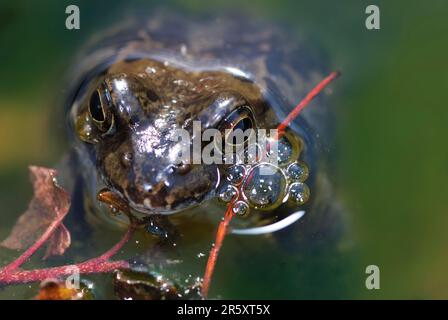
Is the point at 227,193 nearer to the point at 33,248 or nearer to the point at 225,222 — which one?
the point at 225,222

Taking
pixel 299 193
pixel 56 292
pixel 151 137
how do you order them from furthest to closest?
pixel 299 193 < pixel 151 137 < pixel 56 292

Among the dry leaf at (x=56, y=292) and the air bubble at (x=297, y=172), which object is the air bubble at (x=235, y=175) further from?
the dry leaf at (x=56, y=292)

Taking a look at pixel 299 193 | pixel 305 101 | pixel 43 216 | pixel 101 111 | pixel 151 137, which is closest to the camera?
pixel 151 137

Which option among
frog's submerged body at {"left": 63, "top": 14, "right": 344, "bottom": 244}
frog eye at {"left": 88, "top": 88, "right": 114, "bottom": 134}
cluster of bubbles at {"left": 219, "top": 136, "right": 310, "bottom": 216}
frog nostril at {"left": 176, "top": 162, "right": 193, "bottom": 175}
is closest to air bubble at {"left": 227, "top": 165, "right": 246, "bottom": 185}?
cluster of bubbles at {"left": 219, "top": 136, "right": 310, "bottom": 216}

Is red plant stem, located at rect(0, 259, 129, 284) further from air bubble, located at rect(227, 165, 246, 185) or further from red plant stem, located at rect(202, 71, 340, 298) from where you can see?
air bubble, located at rect(227, 165, 246, 185)

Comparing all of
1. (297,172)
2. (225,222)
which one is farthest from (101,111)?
(297,172)

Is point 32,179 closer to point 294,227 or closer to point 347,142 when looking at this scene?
point 294,227

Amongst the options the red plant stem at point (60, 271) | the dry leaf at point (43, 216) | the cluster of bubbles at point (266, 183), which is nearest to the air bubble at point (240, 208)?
the cluster of bubbles at point (266, 183)
